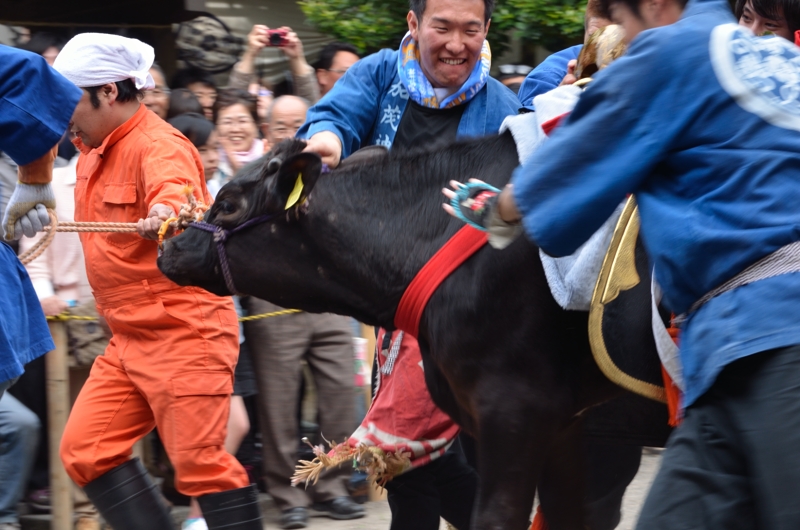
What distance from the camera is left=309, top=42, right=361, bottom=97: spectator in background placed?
676 cm

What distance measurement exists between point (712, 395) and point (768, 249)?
0.32 metres

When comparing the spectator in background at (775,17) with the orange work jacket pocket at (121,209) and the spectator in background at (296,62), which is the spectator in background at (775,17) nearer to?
the orange work jacket pocket at (121,209)

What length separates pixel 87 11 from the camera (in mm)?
8852

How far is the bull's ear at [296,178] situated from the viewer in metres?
3.24

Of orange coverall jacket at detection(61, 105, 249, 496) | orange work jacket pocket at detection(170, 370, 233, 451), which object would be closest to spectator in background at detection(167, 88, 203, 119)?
orange coverall jacket at detection(61, 105, 249, 496)

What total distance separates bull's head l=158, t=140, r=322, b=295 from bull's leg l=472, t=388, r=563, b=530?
868mm

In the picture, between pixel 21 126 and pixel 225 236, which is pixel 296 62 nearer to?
pixel 225 236

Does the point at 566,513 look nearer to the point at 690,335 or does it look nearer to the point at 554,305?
the point at 554,305

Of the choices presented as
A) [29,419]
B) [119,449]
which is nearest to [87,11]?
[29,419]

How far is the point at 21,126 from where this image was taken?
310 centimetres

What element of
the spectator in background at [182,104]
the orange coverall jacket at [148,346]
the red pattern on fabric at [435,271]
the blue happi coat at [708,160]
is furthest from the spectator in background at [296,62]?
the blue happi coat at [708,160]

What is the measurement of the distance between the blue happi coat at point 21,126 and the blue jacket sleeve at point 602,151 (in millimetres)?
1561

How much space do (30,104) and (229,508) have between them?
155 centimetres

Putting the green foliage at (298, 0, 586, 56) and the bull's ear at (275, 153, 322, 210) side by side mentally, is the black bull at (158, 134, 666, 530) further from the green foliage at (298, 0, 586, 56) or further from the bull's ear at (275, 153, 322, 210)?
the green foliage at (298, 0, 586, 56)
